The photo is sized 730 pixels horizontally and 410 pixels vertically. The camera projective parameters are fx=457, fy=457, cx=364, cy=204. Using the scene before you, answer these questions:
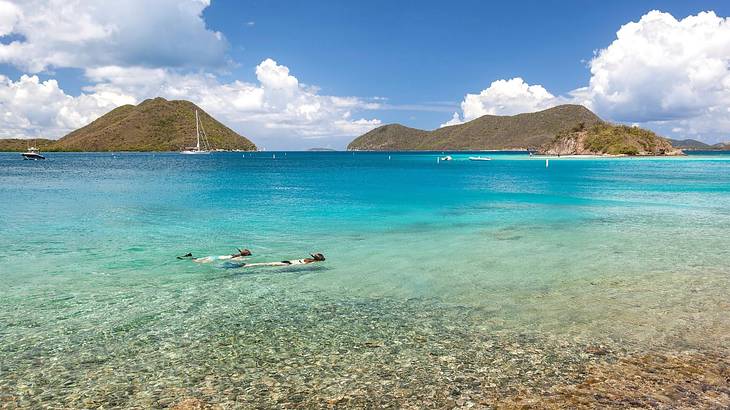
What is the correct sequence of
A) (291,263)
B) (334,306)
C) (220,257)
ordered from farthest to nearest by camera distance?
(220,257) → (291,263) → (334,306)

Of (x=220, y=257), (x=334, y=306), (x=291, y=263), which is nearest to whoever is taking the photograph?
(x=334, y=306)

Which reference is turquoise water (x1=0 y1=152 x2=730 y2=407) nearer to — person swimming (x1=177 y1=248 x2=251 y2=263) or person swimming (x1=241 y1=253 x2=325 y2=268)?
person swimming (x1=241 y1=253 x2=325 y2=268)

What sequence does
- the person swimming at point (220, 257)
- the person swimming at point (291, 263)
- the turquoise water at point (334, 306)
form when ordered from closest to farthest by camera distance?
the turquoise water at point (334, 306) → the person swimming at point (291, 263) → the person swimming at point (220, 257)

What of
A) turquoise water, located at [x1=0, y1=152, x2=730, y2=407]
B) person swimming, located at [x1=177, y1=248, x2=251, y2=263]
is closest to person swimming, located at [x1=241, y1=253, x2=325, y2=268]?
turquoise water, located at [x1=0, y1=152, x2=730, y2=407]

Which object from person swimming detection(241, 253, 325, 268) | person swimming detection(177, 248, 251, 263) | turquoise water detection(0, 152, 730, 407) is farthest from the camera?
person swimming detection(177, 248, 251, 263)

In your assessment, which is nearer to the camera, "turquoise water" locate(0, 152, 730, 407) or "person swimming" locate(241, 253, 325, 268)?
"turquoise water" locate(0, 152, 730, 407)

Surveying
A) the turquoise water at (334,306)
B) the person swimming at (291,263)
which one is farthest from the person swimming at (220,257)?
the person swimming at (291,263)

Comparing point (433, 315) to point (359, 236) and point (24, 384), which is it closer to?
point (24, 384)

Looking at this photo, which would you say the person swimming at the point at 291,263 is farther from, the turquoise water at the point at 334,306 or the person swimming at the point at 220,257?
the person swimming at the point at 220,257

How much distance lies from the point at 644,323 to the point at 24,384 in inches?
616

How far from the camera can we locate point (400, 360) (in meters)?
10.8

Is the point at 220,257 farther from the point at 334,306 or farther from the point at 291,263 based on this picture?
the point at 334,306

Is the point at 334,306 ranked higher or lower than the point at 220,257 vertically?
lower

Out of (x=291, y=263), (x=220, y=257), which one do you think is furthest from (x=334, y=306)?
(x=220, y=257)
